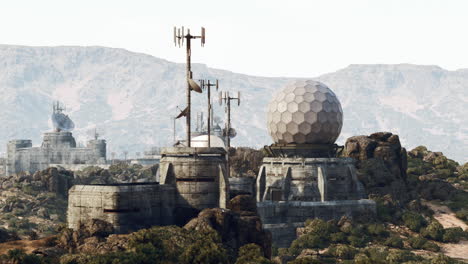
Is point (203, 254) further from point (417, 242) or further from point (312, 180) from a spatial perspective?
point (312, 180)

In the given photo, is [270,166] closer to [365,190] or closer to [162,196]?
[365,190]

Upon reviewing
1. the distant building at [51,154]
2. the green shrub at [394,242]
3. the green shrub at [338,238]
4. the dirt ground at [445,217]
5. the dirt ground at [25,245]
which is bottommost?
the green shrub at [394,242]

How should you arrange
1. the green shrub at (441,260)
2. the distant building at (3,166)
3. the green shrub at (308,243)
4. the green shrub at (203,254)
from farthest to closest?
the distant building at (3,166), the green shrub at (308,243), the green shrub at (441,260), the green shrub at (203,254)

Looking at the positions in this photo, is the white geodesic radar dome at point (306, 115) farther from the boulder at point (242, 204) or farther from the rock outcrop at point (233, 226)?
the rock outcrop at point (233, 226)

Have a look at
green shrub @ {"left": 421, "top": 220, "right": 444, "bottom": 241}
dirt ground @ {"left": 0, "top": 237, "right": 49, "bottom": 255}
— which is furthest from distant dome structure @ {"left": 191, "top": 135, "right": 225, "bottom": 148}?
dirt ground @ {"left": 0, "top": 237, "right": 49, "bottom": 255}

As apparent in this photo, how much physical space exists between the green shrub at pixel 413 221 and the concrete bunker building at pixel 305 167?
2.92 metres

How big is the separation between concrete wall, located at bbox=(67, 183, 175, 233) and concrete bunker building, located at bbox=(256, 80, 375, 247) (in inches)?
631

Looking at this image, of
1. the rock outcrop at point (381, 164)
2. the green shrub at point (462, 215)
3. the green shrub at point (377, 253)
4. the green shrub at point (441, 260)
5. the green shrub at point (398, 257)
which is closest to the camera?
the green shrub at point (441, 260)

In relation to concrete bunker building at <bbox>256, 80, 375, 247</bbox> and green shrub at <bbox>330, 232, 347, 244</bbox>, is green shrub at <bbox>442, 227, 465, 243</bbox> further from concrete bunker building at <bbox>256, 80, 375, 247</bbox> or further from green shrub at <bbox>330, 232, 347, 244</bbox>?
green shrub at <bbox>330, 232, 347, 244</bbox>

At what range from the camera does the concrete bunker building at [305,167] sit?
57875 mm

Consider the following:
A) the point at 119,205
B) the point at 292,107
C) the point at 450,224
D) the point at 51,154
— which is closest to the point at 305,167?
the point at 292,107

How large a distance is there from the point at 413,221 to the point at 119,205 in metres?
28.0

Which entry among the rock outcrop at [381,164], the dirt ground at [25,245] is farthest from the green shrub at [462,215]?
the dirt ground at [25,245]

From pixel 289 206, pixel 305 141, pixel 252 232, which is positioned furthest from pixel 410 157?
pixel 252 232
